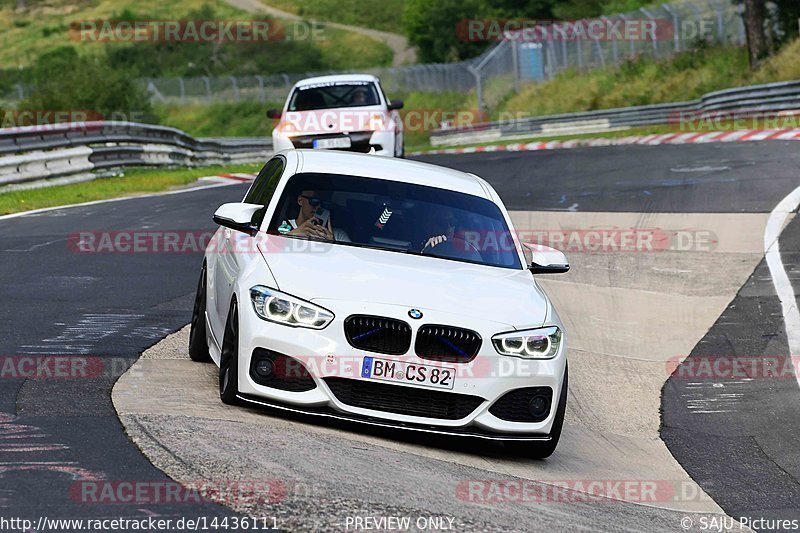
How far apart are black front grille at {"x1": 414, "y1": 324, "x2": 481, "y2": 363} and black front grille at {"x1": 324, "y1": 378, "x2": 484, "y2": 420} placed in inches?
7.5

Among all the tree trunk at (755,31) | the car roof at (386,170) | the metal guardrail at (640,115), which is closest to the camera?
the car roof at (386,170)

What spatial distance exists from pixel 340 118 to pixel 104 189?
4.42m

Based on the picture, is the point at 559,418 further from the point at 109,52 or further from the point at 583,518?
the point at 109,52

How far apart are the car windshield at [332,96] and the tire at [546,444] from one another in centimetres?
1464

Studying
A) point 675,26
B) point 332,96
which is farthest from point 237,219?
point 675,26

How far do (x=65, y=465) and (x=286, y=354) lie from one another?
1.51m

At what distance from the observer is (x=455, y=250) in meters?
8.08

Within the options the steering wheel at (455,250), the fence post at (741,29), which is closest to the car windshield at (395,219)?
the steering wheel at (455,250)

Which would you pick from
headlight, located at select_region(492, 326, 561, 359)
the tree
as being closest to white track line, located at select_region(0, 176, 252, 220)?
headlight, located at select_region(492, 326, 561, 359)

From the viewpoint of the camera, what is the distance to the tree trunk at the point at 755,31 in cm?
4140

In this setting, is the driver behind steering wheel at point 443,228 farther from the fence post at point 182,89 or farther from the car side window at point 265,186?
the fence post at point 182,89

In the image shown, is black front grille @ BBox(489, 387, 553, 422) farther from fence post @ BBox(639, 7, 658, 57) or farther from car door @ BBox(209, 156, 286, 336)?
fence post @ BBox(639, 7, 658, 57)

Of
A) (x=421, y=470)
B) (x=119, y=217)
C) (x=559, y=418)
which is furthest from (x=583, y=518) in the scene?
(x=119, y=217)

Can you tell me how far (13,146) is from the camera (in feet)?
68.0
